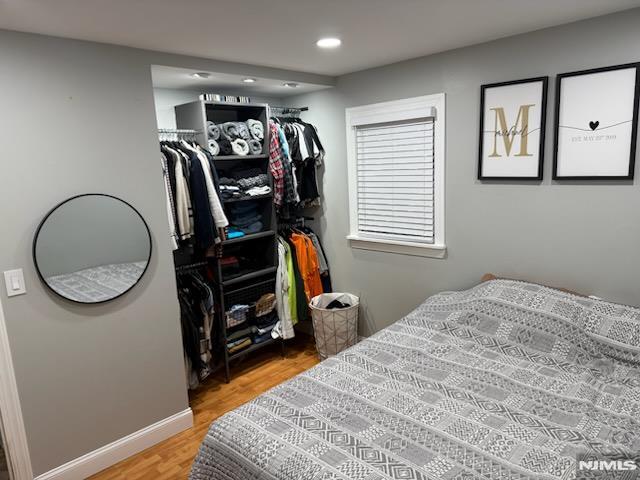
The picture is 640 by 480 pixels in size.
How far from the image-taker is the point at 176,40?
7.57ft

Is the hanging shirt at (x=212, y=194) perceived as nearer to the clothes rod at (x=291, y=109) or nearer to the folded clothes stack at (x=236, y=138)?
the folded clothes stack at (x=236, y=138)

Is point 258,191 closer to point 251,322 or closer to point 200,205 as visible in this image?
point 200,205

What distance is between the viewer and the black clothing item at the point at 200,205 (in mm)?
2904

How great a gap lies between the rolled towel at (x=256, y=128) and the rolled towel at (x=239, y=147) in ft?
0.43

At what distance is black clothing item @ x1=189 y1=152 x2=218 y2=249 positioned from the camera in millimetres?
2904

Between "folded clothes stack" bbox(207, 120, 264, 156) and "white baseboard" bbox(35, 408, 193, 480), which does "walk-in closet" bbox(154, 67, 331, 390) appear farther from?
"white baseboard" bbox(35, 408, 193, 480)

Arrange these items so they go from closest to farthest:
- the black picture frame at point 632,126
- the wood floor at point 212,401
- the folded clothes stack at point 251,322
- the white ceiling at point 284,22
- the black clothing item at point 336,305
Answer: the white ceiling at point 284,22
the black picture frame at point 632,126
the wood floor at point 212,401
the folded clothes stack at point 251,322
the black clothing item at point 336,305

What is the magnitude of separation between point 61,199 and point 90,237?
24 cm

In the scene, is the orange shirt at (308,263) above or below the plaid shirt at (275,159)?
below

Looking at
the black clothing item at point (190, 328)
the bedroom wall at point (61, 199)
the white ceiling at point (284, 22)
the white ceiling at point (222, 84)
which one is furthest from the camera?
the black clothing item at point (190, 328)

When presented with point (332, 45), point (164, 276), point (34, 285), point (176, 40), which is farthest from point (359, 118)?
point (34, 285)

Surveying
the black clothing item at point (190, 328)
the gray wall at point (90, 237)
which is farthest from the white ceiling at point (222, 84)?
the black clothing item at point (190, 328)

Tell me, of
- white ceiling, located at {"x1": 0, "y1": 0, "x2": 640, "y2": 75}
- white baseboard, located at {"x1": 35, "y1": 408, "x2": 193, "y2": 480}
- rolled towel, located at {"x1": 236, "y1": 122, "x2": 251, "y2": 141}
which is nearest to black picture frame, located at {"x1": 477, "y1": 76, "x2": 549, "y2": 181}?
white ceiling, located at {"x1": 0, "y1": 0, "x2": 640, "y2": 75}

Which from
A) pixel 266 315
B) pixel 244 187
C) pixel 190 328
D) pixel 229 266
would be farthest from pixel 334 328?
pixel 244 187
